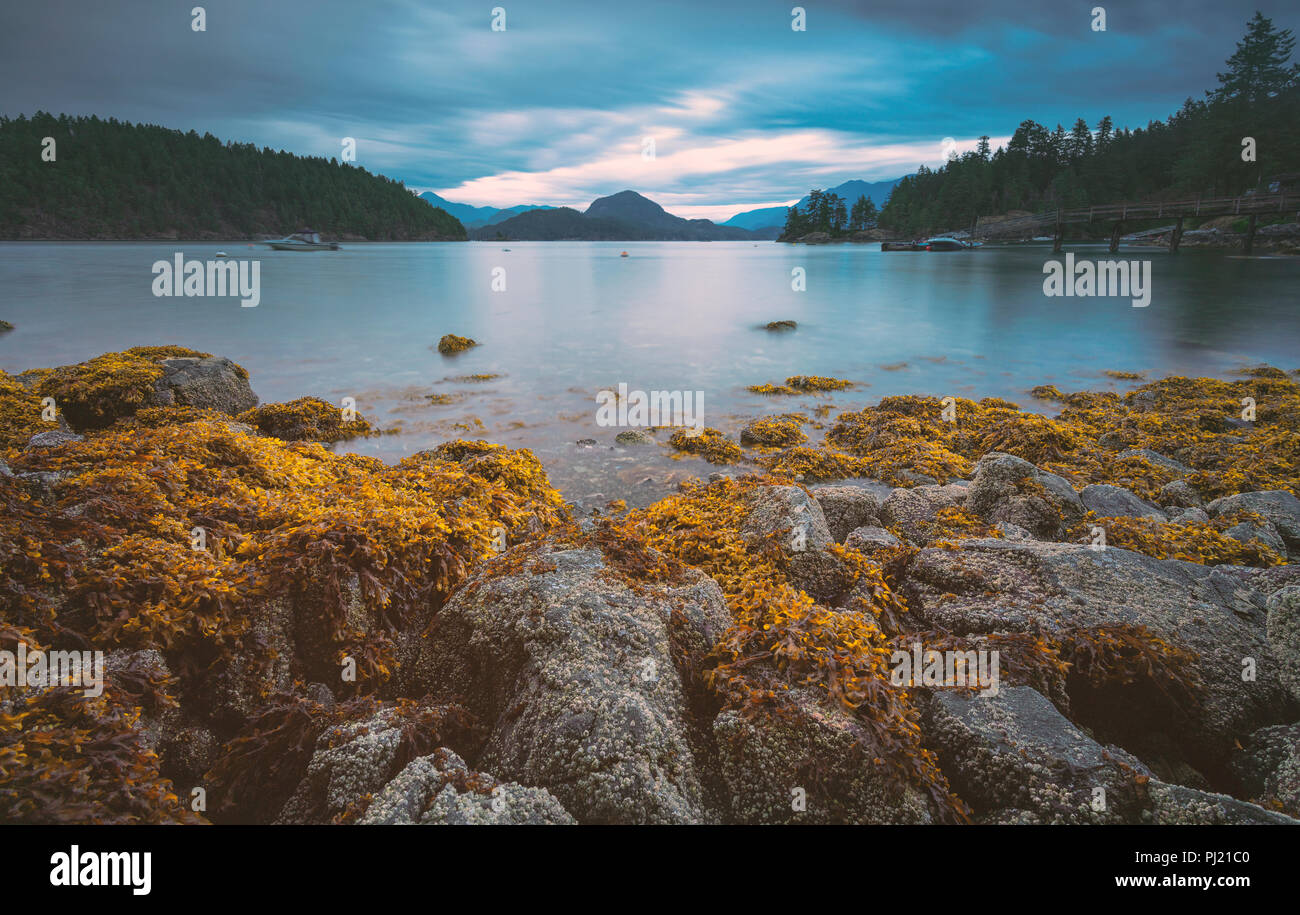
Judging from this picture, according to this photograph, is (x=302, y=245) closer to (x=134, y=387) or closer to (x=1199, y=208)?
(x=134, y=387)

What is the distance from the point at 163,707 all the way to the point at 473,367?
1368 centimetres

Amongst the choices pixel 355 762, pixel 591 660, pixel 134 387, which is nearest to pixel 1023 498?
pixel 591 660

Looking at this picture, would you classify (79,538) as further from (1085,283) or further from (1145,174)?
(1145,174)

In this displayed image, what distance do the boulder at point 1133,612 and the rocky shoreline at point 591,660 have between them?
0.07ft

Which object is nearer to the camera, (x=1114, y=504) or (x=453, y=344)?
(x=1114, y=504)

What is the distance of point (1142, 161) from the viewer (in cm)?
9850

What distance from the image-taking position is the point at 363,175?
195500mm

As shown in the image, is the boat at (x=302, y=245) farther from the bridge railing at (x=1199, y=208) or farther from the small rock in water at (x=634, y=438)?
the bridge railing at (x=1199, y=208)

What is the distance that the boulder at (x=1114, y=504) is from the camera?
588cm

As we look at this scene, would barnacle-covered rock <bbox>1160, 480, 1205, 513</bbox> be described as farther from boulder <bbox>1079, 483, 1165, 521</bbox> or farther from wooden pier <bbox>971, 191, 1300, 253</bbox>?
wooden pier <bbox>971, 191, 1300, 253</bbox>

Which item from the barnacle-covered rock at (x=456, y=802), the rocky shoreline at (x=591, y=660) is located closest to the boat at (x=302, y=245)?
the rocky shoreline at (x=591, y=660)

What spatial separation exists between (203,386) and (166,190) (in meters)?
167

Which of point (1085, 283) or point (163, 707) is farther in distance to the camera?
point (1085, 283)
